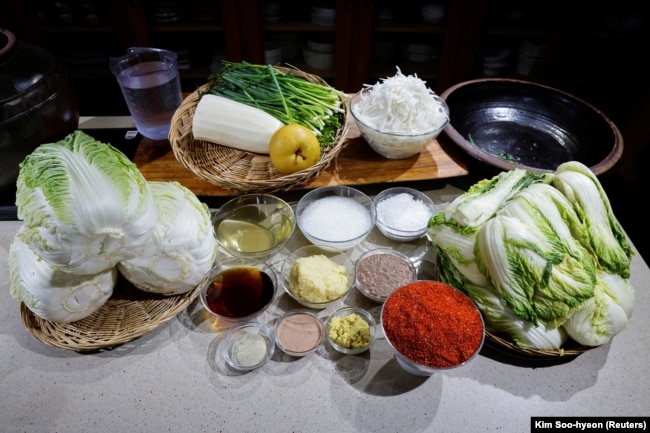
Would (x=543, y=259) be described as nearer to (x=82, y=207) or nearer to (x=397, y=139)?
(x=397, y=139)

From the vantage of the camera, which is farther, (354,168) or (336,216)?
(354,168)

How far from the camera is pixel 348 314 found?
1.21 m

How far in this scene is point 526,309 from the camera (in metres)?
1.06

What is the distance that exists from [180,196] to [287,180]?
16.8 inches

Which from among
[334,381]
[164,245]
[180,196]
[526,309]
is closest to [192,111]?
[180,196]

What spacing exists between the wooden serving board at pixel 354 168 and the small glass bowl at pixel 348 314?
0.62 metres

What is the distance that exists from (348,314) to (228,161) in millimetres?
918

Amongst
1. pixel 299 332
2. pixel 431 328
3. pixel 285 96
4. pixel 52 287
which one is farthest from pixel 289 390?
pixel 285 96

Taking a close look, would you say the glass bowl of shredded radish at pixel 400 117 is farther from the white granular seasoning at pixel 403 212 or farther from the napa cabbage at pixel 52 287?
the napa cabbage at pixel 52 287

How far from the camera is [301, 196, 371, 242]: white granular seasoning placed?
4.61 feet

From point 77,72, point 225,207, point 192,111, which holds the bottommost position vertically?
point 77,72

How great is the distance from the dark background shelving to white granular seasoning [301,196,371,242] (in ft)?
A: 6.50

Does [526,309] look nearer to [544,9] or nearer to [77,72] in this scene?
[544,9]

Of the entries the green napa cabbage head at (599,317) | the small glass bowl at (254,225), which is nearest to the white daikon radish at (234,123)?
the small glass bowl at (254,225)
